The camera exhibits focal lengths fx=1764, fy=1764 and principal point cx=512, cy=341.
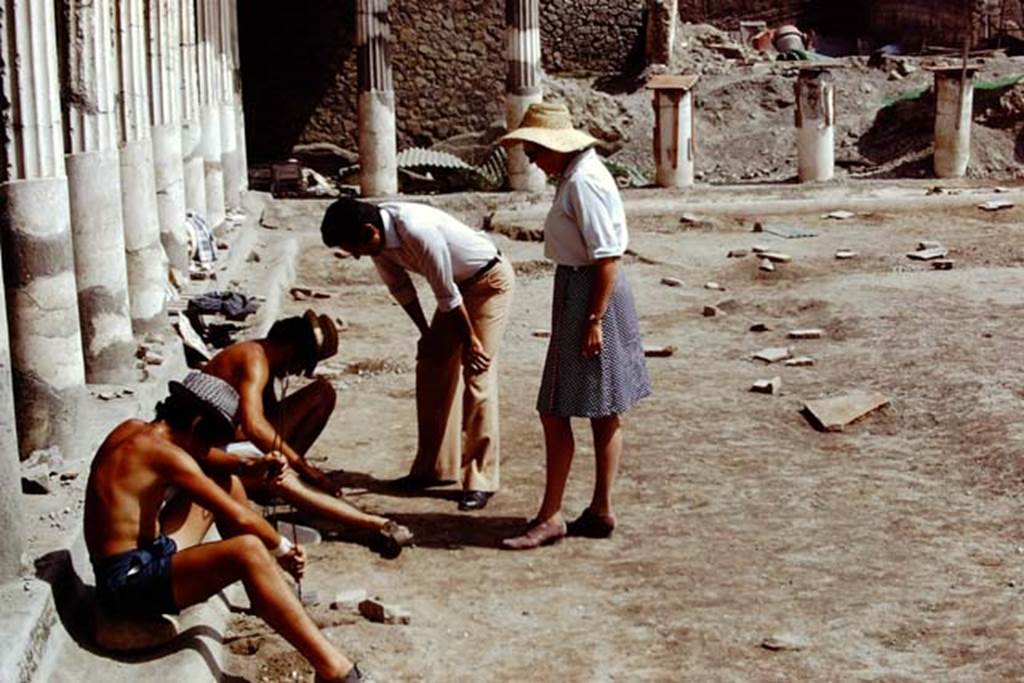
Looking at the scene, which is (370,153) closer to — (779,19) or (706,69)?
(706,69)

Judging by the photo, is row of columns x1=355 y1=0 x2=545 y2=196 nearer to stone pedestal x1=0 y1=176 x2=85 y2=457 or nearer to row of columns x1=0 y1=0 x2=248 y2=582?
row of columns x1=0 y1=0 x2=248 y2=582

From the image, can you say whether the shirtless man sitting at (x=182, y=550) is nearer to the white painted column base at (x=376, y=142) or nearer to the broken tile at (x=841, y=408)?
the broken tile at (x=841, y=408)

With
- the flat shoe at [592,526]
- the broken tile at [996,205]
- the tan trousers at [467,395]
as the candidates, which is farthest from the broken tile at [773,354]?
the broken tile at [996,205]

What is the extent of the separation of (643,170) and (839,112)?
3.23 m

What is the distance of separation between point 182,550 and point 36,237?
2.12 meters

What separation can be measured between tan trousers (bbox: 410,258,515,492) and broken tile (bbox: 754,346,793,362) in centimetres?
366

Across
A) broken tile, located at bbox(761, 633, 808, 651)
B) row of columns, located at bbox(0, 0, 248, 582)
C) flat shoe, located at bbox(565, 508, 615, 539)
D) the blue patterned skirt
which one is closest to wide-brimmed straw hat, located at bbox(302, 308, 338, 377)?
the blue patterned skirt

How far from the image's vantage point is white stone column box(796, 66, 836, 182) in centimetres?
2116

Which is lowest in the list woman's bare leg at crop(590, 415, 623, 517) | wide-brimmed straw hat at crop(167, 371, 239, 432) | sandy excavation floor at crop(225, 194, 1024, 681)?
sandy excavation floor at crop(225, 194, 1024, 681)

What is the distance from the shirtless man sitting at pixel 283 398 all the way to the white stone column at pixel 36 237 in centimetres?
70

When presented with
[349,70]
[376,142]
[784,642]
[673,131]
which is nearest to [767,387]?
[784,642]

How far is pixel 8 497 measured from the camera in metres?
6.21

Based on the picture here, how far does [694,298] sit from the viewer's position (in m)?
14.9

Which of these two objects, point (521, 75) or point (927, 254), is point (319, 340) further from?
point (521, 75)
